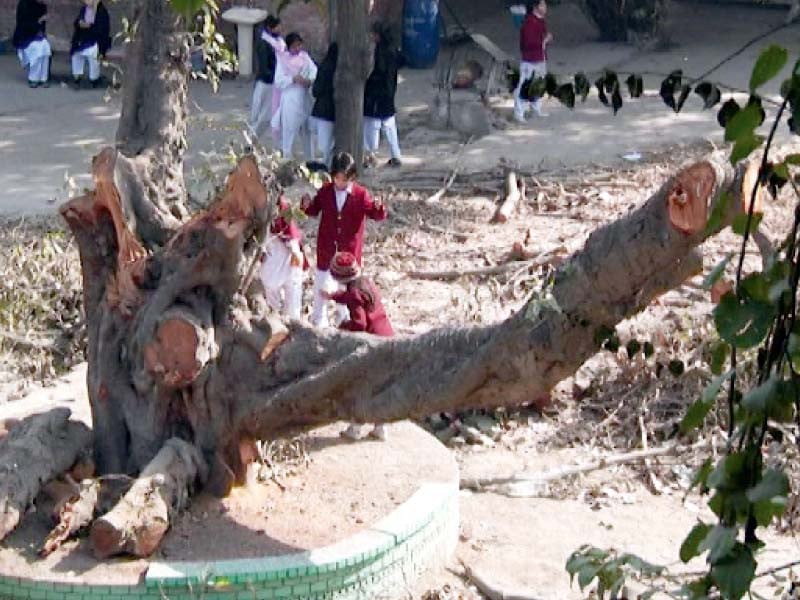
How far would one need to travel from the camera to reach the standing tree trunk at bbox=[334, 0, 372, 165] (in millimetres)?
14797

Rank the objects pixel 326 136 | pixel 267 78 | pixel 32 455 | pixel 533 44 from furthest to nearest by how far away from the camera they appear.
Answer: pixel 533 44
pixel 267 78
pixel 326 136
pixel 32 455

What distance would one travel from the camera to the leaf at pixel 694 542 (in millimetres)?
2617

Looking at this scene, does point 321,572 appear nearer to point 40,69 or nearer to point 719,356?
point 719,356

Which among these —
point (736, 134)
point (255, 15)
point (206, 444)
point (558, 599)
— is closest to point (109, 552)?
point (206, 444)

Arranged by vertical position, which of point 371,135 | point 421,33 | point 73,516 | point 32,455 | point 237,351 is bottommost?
point 73,516

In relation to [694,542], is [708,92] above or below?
above

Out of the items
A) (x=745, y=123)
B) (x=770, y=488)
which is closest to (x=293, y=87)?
(x=745, y=123)

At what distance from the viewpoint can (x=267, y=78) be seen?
16.9m

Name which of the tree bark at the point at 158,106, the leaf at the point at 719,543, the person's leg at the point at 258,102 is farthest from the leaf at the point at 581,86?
the person's leg at the point at 258,102

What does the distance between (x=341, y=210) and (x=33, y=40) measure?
10.5 m

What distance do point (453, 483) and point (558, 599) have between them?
2.64ft

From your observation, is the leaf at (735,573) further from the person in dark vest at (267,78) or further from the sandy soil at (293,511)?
the person in dark vest at (267,78)

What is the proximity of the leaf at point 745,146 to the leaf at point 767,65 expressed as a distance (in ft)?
0.27

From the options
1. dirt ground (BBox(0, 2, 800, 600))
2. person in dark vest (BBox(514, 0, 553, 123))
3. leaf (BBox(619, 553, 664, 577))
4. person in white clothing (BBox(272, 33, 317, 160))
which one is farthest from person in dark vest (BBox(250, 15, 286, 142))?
leaf (BBox(619, 553, 664, 577))
